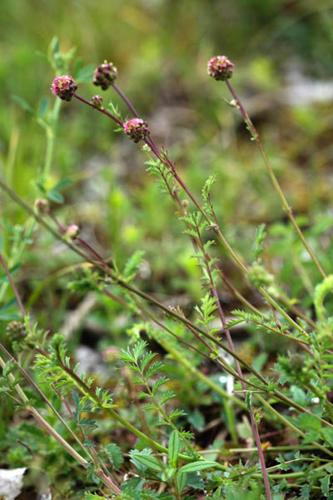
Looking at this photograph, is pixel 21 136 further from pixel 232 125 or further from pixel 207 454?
pixel 207 454

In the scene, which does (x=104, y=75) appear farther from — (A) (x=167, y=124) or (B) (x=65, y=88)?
(A) (x=167, y=124)

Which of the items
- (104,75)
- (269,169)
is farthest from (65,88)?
(269,169)

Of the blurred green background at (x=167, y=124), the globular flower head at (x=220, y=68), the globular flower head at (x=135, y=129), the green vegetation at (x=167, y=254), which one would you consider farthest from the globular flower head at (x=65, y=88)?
the blurred green background at (x=167, y=124)

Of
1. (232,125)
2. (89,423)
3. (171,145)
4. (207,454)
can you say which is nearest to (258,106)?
(232,125)

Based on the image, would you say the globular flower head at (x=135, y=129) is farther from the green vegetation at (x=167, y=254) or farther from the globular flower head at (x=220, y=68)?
the globular flower head at (x=220, y=68)

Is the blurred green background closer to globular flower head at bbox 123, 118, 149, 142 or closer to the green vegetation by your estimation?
the green vegetation

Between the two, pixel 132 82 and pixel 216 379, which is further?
pixel 132 82
